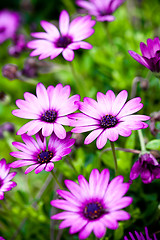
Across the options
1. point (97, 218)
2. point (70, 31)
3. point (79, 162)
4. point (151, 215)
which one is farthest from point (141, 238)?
point (70, 31)

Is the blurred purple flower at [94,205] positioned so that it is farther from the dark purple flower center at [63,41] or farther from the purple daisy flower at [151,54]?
the dark purple flower center at [63,41]

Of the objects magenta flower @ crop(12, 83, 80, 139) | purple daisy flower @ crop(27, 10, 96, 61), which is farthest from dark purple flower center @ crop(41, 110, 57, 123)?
purple daisy flower @ crop(27, 10, 96, 61)

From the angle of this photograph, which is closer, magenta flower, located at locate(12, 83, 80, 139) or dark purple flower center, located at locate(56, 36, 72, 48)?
magenta flower, located at locate(12, 83, 80, 139)

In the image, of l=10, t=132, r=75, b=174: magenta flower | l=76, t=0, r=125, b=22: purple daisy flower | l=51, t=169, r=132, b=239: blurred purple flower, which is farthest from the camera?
l=76, t=0, r=125, b=22: purple daisy flower

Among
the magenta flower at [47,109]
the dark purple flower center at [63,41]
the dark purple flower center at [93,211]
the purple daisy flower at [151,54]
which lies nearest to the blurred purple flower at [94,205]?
the dark purple flower center at [93,211]

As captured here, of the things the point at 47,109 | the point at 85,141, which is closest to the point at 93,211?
the point at 85,141

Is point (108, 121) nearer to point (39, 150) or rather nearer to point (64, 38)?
point (39, 150)

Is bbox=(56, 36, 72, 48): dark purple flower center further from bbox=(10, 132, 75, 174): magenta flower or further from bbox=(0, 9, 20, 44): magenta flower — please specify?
bbox=(0, 9, 20, 44): magenta flower

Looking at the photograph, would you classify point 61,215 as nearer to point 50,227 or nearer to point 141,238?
point 141,238

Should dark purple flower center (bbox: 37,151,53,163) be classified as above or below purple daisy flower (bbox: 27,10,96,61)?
below
